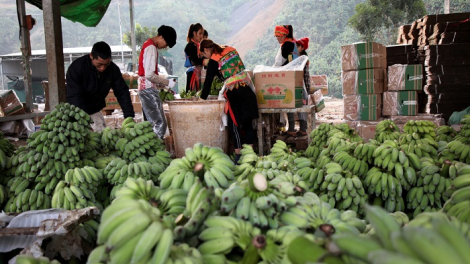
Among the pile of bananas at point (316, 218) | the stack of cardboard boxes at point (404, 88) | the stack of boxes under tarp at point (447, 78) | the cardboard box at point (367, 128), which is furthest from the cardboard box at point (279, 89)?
the pile of bananas at point (316, 218)

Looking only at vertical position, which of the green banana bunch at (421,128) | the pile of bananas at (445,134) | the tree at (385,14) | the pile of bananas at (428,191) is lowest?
the pile of bananas at (428,191)

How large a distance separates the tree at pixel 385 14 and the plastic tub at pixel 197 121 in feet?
40.8

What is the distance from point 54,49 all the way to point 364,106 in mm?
5277

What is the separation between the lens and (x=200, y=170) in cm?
166

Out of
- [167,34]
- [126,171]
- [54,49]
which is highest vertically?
[167,34]

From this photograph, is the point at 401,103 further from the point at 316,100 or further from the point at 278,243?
the point at 278,243

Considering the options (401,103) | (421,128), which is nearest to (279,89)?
(421,128)

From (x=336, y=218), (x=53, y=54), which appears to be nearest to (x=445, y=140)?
(x=336, y=218)

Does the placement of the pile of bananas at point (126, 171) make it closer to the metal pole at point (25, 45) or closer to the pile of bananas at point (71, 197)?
the pile of bananas at point (71, 197)

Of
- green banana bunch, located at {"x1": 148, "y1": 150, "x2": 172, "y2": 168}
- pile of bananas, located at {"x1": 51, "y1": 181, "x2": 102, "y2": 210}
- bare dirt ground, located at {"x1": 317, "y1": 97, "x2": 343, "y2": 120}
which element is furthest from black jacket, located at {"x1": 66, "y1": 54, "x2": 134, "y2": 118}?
bare dirt ground, located at {"x1": 317, "y1": 97, "x2": 343, "y2": 120}

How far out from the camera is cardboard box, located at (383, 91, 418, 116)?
6.63m

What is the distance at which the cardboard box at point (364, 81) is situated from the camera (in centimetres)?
661

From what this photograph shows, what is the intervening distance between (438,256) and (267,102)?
485 cm

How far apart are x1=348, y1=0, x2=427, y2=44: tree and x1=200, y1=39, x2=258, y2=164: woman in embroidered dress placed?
12.1 metres
